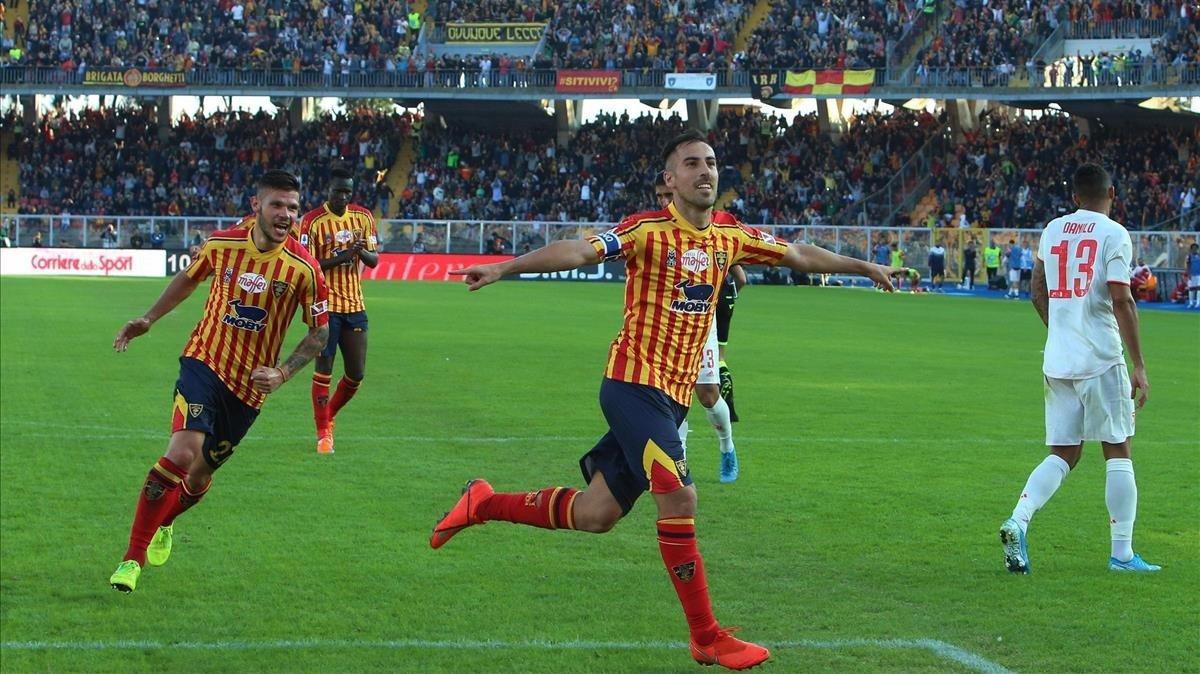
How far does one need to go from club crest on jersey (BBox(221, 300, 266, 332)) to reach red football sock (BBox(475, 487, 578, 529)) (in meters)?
1.74

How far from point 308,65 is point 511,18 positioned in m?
7.96

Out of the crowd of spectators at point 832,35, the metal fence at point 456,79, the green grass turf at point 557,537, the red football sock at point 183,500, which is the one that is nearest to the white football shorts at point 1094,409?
the green grass turf at point 557,537

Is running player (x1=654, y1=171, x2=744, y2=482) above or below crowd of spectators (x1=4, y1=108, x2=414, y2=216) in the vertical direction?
below

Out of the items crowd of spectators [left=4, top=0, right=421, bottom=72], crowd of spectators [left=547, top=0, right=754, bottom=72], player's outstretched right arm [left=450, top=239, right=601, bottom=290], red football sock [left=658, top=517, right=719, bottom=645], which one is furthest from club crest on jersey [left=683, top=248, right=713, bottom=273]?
crowd of spectators [left=4, top=0, right=421, bottom=72]

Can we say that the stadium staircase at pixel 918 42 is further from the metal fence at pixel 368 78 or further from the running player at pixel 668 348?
the running player at pixel 668 348

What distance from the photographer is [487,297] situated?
39.1 m

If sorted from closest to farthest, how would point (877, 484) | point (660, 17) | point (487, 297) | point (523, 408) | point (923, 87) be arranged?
point (877, 484), point (523, 408), point (487, 297), point (923, 87), point (660, 17)

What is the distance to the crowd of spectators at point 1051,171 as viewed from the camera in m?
47.3

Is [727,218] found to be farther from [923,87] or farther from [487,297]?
[923,87]

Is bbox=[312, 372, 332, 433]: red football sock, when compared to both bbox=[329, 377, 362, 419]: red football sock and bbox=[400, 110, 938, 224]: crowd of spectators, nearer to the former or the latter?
bbox=[329, 377, 362, 419]: red football sock

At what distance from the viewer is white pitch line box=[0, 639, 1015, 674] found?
6.94 meters

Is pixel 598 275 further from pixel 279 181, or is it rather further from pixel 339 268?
pixel 279 181

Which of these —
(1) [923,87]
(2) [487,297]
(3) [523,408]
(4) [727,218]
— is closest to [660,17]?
(1) [923,87]

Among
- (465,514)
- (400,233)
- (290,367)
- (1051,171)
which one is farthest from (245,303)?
(1051,171)
